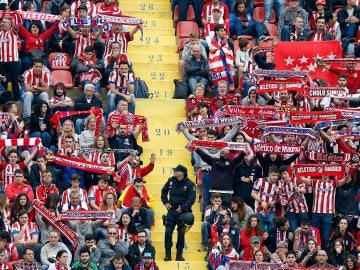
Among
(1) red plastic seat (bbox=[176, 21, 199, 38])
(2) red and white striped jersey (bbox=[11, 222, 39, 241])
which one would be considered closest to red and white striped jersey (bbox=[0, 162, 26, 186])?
(2) red and white striped jersey (bbox=[11, 222, 39, 241])

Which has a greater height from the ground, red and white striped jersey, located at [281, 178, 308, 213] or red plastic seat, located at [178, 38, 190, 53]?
red plastic seat, located at [178, 38, 190, 53]

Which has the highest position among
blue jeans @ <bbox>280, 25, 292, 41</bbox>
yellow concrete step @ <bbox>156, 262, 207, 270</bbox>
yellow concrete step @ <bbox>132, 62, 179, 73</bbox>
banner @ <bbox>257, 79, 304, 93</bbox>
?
blue jeans @ <bbox>280, 25, 292, 41</bbox>

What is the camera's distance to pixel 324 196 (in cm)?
3947

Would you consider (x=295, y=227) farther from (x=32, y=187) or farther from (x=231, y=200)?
(x=32, y=187)

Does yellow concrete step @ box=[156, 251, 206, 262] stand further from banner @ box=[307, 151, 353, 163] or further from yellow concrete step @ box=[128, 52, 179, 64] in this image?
yellow concrete step @ box=[128, 52, 179, 64]

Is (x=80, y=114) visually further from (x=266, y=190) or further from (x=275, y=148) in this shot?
(x=266, y=190)

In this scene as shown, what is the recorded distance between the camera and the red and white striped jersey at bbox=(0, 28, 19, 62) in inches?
1635

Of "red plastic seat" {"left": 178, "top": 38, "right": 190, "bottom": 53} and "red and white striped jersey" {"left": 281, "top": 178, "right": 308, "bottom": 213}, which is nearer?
"red and white striped jersey" {"left": 281, "top": 178, "right": 308, "bottom": 213}

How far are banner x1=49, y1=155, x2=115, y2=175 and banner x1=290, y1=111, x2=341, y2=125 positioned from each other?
13.3ft

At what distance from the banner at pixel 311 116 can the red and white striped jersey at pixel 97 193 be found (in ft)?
14.0

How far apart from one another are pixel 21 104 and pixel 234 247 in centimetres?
592

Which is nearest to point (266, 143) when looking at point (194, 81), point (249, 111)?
point (249, 111)

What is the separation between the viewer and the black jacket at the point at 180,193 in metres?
38.2

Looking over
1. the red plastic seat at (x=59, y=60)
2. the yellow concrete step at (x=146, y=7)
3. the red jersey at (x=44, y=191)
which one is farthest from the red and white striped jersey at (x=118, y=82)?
the yellow concrete step at (x=146, y=7)
